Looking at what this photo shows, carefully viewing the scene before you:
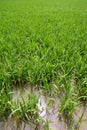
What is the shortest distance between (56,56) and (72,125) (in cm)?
119

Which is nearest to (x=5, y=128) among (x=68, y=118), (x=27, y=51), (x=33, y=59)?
(x=68, y=118)

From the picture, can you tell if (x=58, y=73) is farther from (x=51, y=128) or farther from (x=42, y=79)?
(x=51, y=128)

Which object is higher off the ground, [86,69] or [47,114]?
[86,69]

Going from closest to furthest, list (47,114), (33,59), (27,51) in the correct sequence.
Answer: (47,114) < (33,59) < (27,51)

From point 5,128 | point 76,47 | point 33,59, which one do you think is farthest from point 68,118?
point 76,47

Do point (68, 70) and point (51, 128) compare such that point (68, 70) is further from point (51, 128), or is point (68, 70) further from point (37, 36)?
point (37, 36)

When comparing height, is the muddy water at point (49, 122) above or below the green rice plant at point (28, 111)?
below

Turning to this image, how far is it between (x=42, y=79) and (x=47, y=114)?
19.2 inches

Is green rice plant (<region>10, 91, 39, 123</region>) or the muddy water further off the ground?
green rice plant (<region>10, 91, 39, 123</region>)

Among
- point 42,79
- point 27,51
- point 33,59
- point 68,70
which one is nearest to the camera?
point 42,79

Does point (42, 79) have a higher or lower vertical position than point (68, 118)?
higher

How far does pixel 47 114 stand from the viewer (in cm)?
195

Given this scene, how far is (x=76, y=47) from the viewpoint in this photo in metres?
3.15

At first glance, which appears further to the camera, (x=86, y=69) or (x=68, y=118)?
(x=86, y=69)
